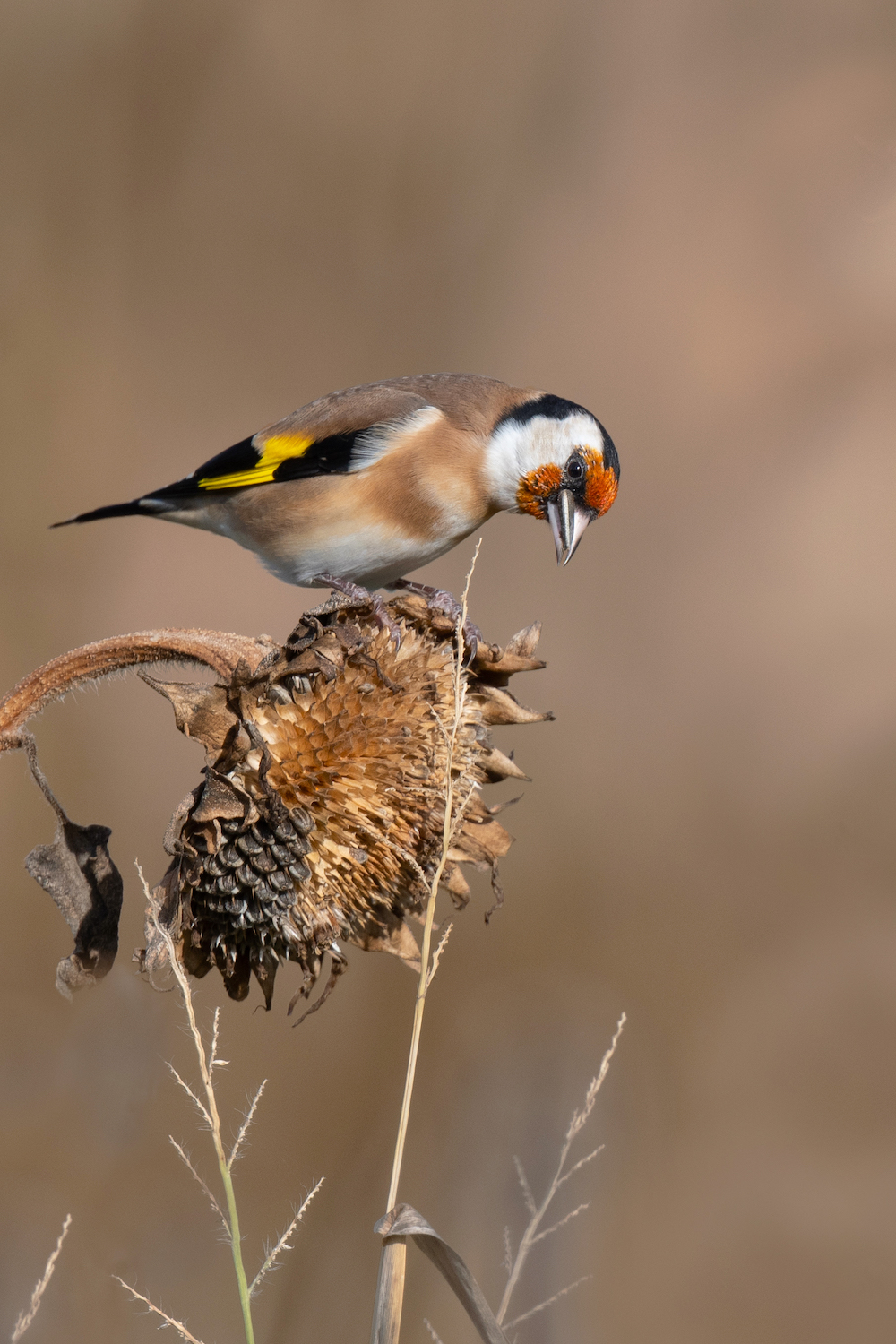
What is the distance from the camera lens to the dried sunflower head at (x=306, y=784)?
55cm

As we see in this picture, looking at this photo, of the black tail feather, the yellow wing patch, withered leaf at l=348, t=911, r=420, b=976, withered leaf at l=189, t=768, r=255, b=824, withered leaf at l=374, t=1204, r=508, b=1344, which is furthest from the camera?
the yellow wing patch

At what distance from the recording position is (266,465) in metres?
0.94

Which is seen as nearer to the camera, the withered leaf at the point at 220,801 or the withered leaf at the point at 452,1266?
the withered leaf at the point at 452,1266

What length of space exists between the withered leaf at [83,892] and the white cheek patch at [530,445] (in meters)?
0.56

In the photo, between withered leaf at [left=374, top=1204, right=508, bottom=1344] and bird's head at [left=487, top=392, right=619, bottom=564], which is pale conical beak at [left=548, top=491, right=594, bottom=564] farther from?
withered leaf at [left=374, top=1204, right=508, bottom=1344]

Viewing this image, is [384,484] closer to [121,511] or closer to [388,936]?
[121,511]

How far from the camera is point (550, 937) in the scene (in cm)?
129

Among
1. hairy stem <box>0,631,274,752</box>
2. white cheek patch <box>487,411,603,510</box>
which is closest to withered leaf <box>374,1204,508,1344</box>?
hairy stem <box>0,631,274,752</box>

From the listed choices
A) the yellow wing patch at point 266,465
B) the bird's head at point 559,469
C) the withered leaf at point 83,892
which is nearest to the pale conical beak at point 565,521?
the bird's head at point 559,469

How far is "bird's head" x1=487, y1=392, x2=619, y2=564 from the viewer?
0.95m

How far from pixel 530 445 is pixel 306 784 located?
522 millimetres

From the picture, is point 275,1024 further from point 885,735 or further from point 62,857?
point 885,735

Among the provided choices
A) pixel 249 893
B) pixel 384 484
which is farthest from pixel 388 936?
pixel 384 484

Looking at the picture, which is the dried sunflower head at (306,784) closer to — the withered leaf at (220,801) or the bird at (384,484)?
the withered leaf at (220,801)
